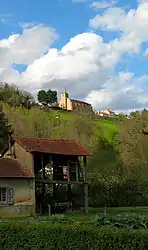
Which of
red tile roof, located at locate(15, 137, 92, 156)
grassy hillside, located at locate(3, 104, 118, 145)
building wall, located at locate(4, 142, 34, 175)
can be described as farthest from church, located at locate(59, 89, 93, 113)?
building wall, located at locate(4, 142, 34, 175)

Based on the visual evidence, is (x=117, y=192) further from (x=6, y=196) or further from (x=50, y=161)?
(x=6, y=196)

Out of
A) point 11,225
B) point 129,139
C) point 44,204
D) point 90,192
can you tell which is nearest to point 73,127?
point 129,139

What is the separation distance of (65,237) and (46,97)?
11364cm

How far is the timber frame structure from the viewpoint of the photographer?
1430 inches

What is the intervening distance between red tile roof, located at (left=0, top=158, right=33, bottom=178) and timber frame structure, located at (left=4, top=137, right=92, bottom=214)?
1.70ft

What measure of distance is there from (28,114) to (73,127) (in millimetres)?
9857

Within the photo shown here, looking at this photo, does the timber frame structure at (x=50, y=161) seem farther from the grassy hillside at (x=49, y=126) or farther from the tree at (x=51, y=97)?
the tree at (x=51, y=97)

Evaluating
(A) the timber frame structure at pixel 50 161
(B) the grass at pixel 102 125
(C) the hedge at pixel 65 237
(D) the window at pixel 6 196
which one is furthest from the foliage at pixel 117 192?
(C) the hedge at pixel 65 237

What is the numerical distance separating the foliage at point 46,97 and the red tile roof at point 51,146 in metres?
86.3

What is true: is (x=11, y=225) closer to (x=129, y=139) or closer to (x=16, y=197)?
Result: (x=16, y=197)

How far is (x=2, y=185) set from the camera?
112 feet

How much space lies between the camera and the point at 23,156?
36.4 metres

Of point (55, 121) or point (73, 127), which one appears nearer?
point (73, 127)

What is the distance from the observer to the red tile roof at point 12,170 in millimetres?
34281
